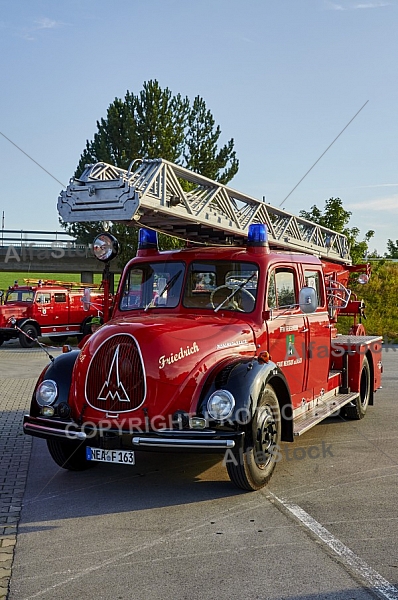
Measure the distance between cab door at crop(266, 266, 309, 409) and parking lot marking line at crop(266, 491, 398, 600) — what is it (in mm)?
1756

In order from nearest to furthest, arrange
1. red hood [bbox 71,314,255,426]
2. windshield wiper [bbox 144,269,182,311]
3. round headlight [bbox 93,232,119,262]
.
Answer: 1. red hood [bbox 71,314,255,426]
2. round headlight [bbox 93,232,119,262]
3. windshield wiper [bbox 144,269,182,311]

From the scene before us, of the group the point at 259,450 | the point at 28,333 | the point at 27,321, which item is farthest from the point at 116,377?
the point at 27,321

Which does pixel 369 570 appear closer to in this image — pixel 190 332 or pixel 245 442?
pixel 245 442

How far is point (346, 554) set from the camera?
4.64 m

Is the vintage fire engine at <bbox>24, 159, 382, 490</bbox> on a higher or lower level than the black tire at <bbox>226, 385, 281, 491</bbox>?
higher

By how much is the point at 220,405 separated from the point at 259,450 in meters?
0.64

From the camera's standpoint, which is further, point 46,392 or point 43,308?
point 43,308

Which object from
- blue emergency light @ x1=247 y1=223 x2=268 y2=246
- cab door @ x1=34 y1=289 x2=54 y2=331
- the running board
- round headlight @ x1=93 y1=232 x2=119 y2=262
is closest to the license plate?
the running board

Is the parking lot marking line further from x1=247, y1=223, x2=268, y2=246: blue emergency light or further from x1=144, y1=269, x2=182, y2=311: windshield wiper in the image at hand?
x1=247, y1=223, x2=268, y2=246: blue emergency light

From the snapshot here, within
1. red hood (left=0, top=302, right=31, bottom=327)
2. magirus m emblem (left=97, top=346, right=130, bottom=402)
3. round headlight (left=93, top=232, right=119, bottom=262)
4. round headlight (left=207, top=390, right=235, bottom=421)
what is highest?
round headlight (left=93, top=232, right=119, bottom=262)

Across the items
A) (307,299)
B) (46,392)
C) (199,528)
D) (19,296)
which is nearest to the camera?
(199,528)

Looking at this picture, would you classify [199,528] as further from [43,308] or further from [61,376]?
[43,308]

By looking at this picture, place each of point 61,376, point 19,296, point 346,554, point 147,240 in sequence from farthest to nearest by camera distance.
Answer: point 19,296
point 147,240
point 61,376
point 346,554

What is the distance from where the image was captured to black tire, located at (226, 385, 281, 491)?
234 inches
